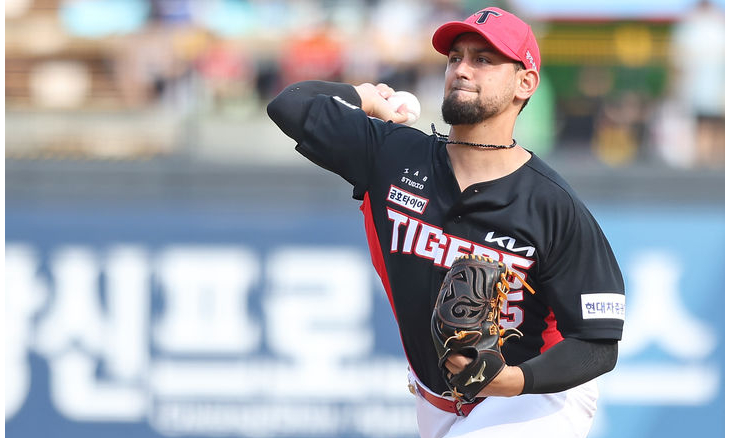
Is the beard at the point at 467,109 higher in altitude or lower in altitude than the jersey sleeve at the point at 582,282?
higher

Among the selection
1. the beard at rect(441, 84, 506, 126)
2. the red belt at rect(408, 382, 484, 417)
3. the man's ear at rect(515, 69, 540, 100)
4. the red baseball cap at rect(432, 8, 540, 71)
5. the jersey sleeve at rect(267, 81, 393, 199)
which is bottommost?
the red belt at rect(408, 382, 484, 417)

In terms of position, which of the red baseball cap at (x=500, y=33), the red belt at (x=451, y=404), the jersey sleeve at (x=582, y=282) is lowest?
the red belt at (x=451, y=404)

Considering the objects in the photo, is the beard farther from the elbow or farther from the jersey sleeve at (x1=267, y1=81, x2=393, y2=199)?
the elbow

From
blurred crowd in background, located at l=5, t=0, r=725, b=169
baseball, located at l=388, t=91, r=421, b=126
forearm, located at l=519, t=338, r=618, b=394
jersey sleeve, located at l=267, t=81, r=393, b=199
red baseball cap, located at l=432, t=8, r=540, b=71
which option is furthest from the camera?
blurred crowd in background, located at l=5, t=0, r=725, b=169

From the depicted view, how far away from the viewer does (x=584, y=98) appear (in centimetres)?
758

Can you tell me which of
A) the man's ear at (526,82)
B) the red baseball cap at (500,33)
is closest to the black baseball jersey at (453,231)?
the man's ear at (526,82)

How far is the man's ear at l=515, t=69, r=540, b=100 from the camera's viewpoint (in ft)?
10.4

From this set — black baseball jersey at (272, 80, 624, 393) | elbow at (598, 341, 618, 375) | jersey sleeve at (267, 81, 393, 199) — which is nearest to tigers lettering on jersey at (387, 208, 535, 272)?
black baseball jersey at (272, 80, 624, 393)

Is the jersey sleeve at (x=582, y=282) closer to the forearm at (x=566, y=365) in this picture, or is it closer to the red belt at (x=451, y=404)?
the forearm at (x=566, y=365)

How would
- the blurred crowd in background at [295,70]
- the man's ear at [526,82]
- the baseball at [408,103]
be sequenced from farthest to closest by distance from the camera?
the blurred crowd in background at [295,70] → the baseball at [408,103] → the man's ear at [526,82]

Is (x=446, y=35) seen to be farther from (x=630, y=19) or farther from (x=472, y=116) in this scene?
(x=630, y=19)

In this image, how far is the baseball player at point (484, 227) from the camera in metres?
3.03

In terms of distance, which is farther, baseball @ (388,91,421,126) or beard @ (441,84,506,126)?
baseball @ (388,91,421,126)

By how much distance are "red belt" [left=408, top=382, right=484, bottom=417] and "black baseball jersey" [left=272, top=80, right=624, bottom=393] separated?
4cm
